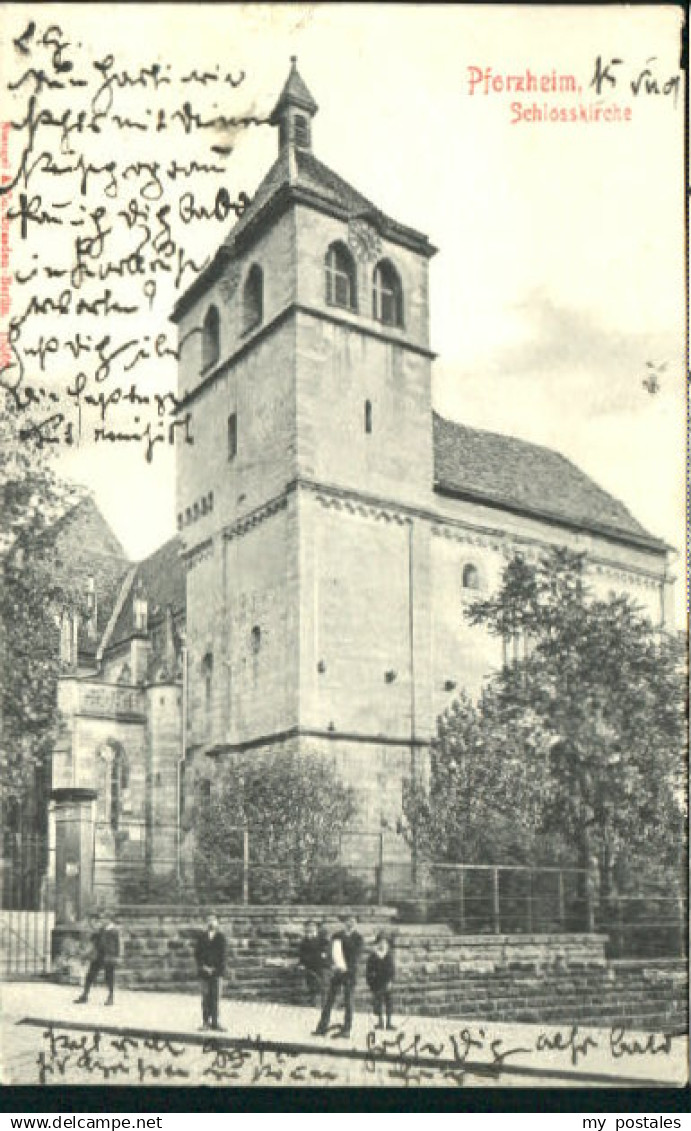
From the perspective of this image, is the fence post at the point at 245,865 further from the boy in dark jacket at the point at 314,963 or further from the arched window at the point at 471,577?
the arched window at the point at 471,577

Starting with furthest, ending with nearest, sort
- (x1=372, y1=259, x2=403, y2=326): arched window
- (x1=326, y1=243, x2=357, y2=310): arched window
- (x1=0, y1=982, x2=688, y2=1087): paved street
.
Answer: (x1=326, y1=243, x2=357, y2=310): arched window → (x1=372, y1=259, x2=403, y2=326): arched window → (x1=0, y1=982, x2=688, y2=1087): paved street

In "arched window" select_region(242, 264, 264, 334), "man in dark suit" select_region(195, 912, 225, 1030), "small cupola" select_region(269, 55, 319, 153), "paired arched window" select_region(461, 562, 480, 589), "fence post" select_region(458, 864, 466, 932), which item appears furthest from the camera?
"paired arched window" select_region(461, 562, 480, 589)

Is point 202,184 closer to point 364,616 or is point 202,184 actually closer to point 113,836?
point 364,616

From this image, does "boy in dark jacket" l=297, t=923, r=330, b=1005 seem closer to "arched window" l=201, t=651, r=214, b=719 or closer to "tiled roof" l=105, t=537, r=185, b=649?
"tiled roof" l=105, t=537, r=185, b=649

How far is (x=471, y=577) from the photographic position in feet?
93.4

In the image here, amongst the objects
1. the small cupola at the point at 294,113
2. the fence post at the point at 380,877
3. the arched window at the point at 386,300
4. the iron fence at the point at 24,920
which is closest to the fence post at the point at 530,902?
the fence post at the point at 380,877

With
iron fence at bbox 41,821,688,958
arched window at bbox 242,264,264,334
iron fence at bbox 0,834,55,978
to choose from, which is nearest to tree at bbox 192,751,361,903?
iron fence at bbox 41,821,688,958

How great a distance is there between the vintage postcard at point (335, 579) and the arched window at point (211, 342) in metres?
0.29

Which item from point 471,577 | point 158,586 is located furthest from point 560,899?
point 158,586

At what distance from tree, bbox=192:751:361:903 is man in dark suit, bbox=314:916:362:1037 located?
5.92 meters

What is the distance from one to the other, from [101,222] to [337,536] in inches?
502

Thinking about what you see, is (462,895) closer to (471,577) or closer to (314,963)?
(314,963)

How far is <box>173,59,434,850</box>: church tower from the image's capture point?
25.7m

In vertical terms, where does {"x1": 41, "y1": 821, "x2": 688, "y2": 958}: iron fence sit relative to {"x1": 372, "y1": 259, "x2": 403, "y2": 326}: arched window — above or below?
below
